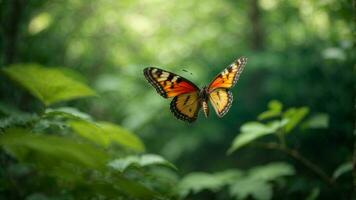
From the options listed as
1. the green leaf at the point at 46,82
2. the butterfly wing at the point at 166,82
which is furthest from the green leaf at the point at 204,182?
the green leaf at the point at 46,82

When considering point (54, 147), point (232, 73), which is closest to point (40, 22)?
point (232, 73)

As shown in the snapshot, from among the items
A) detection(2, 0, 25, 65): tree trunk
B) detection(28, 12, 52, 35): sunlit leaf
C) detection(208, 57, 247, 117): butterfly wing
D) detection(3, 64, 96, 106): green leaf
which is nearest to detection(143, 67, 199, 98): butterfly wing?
detection(208, 57, 247, 117): butterfly wing

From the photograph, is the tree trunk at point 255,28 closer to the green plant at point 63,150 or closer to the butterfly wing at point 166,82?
the butterfly wing at point 166,82

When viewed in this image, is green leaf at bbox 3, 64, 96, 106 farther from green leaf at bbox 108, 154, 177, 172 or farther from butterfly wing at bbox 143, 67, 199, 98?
butterfly wing at bbox 143, 67, 199, 98

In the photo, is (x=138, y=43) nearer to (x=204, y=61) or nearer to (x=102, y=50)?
(x=102, y=50)

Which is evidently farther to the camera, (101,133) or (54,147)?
(101,133)

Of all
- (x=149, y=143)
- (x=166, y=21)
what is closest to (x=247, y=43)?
(x=166, y=21)

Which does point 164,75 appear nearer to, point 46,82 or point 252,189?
point 46,82
